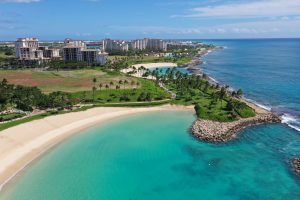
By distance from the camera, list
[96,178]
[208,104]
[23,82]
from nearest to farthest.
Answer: [96,178] → [208,104] → [23,82]

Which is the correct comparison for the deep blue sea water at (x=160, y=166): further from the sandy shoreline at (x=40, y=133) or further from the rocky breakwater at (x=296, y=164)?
the sandy shoreline at (x=40, y=133)

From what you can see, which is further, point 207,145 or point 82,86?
point 82,86

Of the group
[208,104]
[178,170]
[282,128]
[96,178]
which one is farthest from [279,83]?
[96,178]

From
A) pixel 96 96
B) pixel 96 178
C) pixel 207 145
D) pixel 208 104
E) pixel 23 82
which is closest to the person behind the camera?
pixel 96 178

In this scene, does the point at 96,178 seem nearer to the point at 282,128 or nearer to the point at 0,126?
the point at 0,126

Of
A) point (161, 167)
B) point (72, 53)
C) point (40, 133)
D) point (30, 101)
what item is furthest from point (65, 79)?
point (161, 167)

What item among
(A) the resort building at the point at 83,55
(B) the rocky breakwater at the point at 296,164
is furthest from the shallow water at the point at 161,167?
(A) the resort building at the point at 83,55

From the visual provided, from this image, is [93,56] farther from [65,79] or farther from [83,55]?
[65,79]
